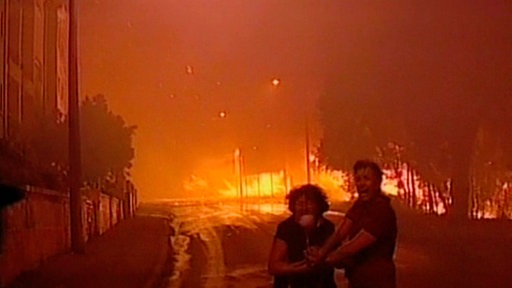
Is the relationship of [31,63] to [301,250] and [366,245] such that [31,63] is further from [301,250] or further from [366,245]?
[366,245]

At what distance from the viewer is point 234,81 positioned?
4492 millimetres

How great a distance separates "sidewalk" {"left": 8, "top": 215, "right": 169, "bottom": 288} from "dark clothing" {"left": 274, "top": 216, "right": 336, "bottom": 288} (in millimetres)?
1195

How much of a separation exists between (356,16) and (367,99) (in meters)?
0.43

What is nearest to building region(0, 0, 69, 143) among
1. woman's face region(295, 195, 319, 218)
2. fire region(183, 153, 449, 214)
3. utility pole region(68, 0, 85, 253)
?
utility pole region(68, 0, 85, 253)

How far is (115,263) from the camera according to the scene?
4.19m

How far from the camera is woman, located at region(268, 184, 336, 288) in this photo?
9.73ft

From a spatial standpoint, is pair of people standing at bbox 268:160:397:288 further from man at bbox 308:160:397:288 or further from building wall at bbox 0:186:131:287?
building wall at bbox 0:186:131:287

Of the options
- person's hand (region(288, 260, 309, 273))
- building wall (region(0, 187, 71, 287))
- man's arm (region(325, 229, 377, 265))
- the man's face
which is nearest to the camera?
man's arm (region(325, 229, 377, 265))

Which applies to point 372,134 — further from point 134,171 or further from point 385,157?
point 134,171

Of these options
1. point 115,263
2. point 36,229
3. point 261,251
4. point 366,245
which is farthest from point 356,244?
point 36,229

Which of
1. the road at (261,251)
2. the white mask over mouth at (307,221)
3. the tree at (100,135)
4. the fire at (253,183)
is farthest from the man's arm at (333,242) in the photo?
the tree at (100,135)

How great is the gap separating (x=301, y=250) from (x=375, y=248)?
28 cm

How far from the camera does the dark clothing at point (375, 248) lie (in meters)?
Answer: 2.83

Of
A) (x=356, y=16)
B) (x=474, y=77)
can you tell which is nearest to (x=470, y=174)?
(x=474, y=77)
